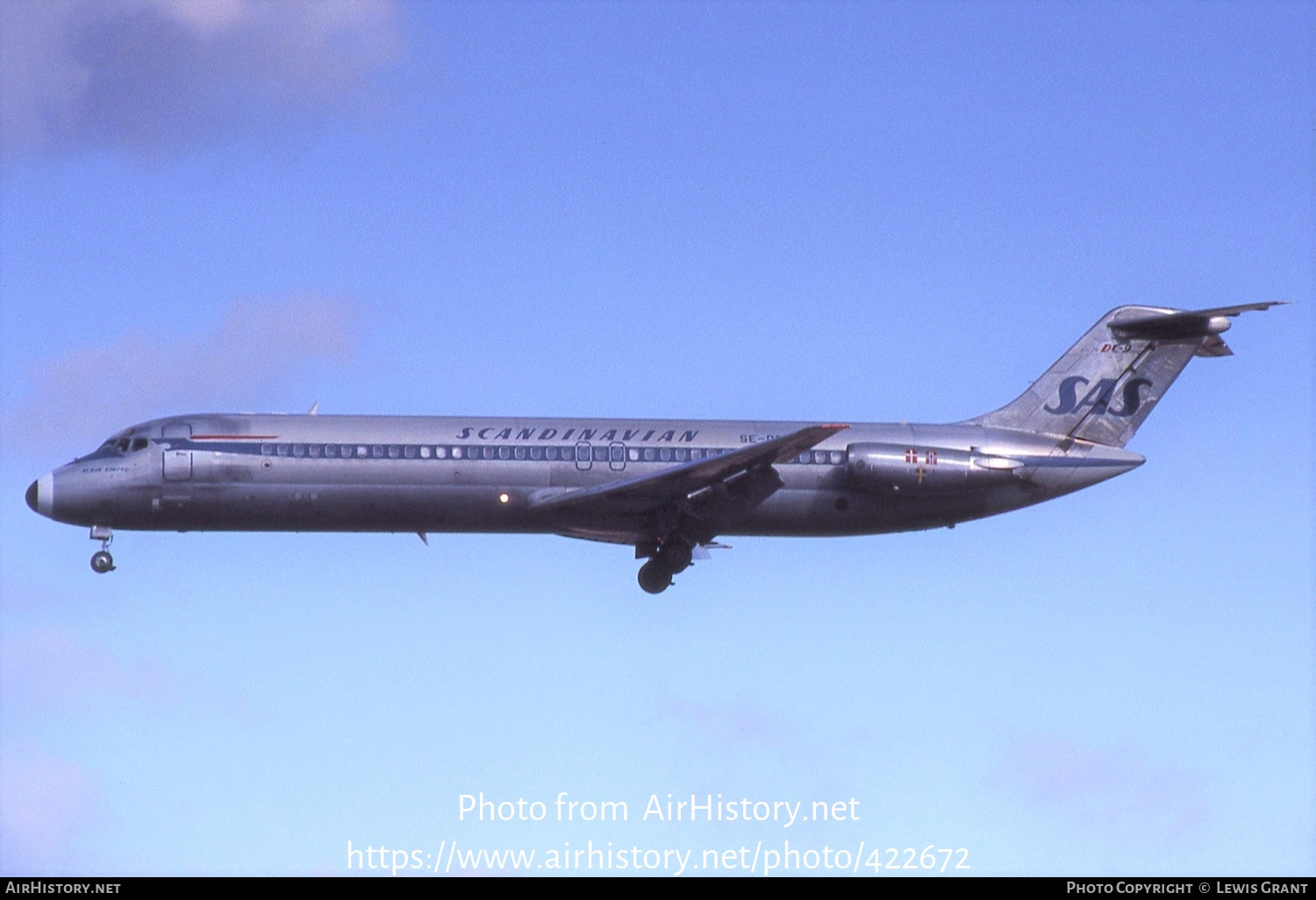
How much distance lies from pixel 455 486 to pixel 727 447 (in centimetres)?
577

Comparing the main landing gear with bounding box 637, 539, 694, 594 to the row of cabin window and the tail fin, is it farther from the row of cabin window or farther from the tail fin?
the tail fin

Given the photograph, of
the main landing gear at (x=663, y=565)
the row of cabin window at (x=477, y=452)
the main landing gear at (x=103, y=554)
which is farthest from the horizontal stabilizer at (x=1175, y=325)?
the main landing gear at (x=103, y=554)

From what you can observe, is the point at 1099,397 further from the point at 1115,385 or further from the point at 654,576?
the point at 654,576

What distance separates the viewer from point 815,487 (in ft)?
123

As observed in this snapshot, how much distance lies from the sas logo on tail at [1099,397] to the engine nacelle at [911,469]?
9.93 ft

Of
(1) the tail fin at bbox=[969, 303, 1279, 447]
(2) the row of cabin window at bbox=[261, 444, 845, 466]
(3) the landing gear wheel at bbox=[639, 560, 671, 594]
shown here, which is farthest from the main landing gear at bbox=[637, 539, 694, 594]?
(1) the tail fin at bbox=[969, 303, 1279, 447]

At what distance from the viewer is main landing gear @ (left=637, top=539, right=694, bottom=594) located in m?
37.2

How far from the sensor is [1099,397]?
39469mm

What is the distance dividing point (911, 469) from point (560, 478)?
23.8 ft

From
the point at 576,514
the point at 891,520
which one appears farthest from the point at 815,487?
the point at 576,514

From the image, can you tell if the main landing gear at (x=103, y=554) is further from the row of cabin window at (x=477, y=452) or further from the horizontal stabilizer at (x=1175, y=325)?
the horizontal stabilizer at (x=1175, y=325)

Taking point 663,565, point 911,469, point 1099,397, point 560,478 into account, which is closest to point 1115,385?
point 1099,397
